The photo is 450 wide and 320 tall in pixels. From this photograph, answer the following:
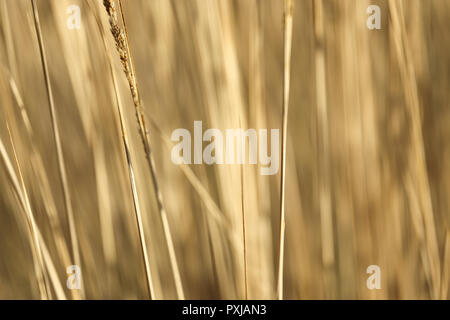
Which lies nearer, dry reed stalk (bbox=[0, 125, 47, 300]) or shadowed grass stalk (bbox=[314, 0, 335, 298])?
dry reed stalk (bbox=[0, 125, 47, 300])

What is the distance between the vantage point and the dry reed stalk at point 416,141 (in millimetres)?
567

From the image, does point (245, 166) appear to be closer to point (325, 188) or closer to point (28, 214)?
point (325, 188)

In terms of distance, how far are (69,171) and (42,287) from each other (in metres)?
0.25

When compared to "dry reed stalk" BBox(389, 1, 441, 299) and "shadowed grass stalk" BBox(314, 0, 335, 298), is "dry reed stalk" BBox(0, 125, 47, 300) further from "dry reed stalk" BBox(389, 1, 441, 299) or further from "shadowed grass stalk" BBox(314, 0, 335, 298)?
"dry reed stalk" BBox(389, 1, 441, 299)

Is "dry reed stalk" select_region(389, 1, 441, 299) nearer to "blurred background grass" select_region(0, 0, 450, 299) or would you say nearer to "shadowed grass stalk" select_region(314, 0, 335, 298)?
"blurred background grass" select_region(0, 0, 450, 299)

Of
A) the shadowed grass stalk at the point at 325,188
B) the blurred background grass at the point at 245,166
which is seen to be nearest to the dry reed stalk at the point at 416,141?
the blurred background grass at the point at 245,166

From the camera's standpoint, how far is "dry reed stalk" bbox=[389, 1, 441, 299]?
567 mm

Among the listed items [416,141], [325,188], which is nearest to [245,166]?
[325,188]

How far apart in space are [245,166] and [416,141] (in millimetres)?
310

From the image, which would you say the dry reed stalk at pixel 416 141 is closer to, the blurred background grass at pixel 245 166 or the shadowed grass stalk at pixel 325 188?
the blurred background grass at pixel 245 166

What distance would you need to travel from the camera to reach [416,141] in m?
0.59

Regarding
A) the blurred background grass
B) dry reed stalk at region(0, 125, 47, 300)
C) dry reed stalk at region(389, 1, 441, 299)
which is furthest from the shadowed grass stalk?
dry reed stalk at region(0, 125, 47, 300)

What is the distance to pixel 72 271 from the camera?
24.6 inches
